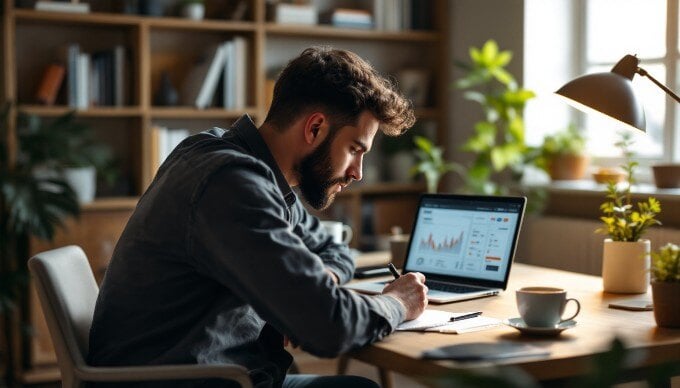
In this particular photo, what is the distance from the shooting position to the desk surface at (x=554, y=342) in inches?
60.3

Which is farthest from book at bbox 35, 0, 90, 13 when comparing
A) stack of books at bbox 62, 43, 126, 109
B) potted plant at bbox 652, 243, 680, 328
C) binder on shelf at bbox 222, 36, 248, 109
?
potted plant at bbox 652, 243, 680, 328

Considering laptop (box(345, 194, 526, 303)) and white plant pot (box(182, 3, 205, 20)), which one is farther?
white plant pot (box(182, 3, 205, 20))

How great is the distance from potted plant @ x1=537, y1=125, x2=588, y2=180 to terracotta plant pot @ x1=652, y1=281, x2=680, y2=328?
2.27m

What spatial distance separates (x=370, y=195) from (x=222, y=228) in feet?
10.6

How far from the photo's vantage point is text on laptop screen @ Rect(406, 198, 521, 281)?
7.28ft

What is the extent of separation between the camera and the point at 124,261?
1.76 meters

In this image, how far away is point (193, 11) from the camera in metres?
4.17

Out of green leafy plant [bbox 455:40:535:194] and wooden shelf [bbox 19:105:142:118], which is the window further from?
wooden shelf [bbox 19:105:142:118]

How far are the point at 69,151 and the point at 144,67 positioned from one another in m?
0.54

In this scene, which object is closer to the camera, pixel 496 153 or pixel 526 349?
pixel 526 349

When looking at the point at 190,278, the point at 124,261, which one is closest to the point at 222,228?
the point at 190,278

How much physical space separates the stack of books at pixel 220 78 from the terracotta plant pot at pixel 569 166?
57.7 inches

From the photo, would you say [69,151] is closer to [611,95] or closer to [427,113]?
[427,113]

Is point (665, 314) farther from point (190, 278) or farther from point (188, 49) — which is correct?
point (188, 49)
